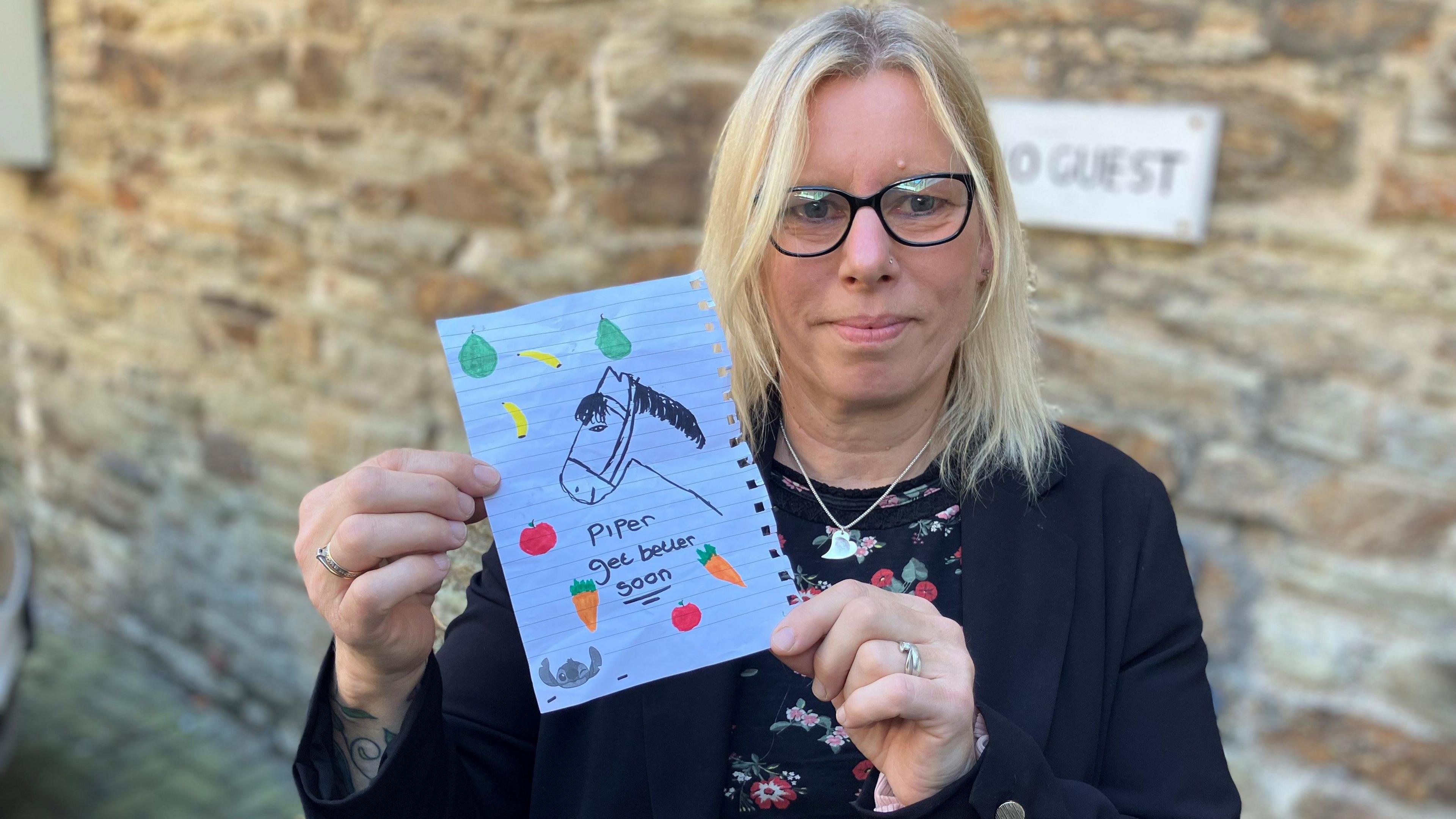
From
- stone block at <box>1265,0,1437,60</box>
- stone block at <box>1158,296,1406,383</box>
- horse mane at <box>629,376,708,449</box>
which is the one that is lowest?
stone block at <box>1158,296,1406,383</box>

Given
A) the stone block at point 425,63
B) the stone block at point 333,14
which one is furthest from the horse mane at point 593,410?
the stone block at point 333,14

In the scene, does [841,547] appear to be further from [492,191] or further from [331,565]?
[492,191]

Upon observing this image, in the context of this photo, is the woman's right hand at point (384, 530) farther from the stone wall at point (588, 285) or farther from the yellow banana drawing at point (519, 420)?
the stone wall at point (588, 285)

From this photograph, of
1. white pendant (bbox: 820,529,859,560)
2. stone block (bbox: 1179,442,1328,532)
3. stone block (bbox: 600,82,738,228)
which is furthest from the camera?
stone block (bbox: 600,82,738,228)

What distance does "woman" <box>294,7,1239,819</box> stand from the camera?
1249 mm

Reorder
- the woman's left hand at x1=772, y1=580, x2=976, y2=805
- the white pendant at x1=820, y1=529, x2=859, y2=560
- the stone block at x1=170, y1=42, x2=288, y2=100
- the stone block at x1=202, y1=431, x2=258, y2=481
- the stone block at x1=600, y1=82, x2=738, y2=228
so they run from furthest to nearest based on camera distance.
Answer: the stone block at x1=202, y1=431, x2=258, y2=481, the stone block at x1=170, y1=42, x2=288, y2=100, the stone block at x1=600, y1=82, x2=738, y2=228, the white pendant at x1=820, y1=529, x2=859, y2=560, the woman's left hand at x1=772, y1=580, x2=976, y2=805

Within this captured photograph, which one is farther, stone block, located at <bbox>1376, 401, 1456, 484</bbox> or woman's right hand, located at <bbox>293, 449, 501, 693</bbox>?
stone block, located at <bbox>1376, 401, 1456, 484</bbox>

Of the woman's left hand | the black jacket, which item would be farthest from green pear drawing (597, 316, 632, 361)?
the black jacket

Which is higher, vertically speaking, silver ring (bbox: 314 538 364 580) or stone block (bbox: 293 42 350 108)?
stone block (bbox: 293 42 350 108)

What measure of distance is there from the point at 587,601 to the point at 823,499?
0.47 meters

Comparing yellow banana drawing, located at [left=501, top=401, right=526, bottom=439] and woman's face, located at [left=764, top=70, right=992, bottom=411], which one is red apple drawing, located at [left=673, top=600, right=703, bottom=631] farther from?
woman's face, located at [left=764, top=70, right=992, bottom=411]

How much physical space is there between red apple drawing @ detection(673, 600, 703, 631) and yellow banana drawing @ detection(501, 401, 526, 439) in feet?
0.79

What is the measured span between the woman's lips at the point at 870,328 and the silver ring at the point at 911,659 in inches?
17.0

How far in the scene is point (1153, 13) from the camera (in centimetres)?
229
